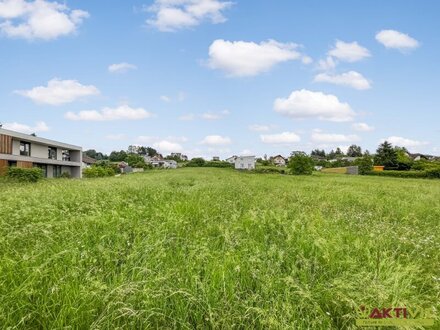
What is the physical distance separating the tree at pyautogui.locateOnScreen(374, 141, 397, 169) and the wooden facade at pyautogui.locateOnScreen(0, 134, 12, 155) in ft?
263

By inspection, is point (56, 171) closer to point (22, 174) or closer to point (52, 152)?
point (52, 152)

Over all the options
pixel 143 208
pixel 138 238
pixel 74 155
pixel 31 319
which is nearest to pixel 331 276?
pixel 138 238

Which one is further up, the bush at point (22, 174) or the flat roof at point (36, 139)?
the flat roof at point (36, 139)

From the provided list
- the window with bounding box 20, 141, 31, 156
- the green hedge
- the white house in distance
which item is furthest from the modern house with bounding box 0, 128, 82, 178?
the green hedge

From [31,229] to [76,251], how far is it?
1969 millimetres

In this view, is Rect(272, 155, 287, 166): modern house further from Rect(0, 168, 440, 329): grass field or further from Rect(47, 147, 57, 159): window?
Rect(0, 168, 440, 329): grass field

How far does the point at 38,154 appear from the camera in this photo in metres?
44.5

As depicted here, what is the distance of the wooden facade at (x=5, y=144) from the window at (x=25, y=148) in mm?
4182

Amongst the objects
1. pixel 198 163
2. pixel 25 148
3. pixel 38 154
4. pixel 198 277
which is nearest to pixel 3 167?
pixel 25 148

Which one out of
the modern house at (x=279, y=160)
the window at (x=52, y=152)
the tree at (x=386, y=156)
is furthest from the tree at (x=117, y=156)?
the tree at (x=386, y=156)

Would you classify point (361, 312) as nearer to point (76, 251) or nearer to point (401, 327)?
point (401, 327)

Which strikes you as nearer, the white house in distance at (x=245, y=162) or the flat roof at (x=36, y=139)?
the flat roof at (x=36, y=139)

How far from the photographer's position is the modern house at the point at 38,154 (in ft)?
116

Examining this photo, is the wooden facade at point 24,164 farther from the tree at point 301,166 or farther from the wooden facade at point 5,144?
the tree at point 301,166
